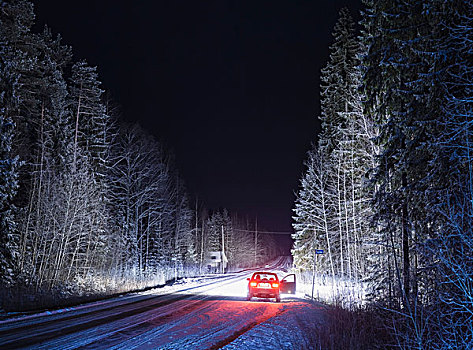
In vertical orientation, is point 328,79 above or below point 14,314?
above

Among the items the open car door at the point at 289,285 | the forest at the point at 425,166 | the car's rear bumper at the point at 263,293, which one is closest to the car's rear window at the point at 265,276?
the car's rear bumper at the point at 263,293

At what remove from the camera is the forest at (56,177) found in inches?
709

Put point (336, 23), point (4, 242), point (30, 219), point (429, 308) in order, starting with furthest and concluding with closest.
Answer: point (336, 23), point (30, 219), point (4, 242), point (429, 308)

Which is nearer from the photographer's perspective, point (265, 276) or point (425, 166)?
point (425, 166)

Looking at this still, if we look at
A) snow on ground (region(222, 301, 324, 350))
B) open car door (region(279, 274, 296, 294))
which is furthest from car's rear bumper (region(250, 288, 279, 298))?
snow on ground (region(222, 301, 324, 350))

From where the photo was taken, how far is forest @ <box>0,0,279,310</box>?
18000 mm

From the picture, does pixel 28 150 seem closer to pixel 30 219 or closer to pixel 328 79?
pixel 30 219

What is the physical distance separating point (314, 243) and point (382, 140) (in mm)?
22375

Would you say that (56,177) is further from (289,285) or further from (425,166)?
(425,166)

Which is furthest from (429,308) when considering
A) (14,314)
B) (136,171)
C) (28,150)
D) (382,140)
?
(136,171)

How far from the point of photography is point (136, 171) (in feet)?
118

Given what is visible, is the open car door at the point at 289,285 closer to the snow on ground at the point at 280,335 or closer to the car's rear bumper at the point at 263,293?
Result: the car's rear bumper at the point at 263,293

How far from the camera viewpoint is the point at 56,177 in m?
22.1

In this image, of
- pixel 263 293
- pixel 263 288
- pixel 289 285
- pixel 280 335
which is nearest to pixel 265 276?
pixel 263 288
